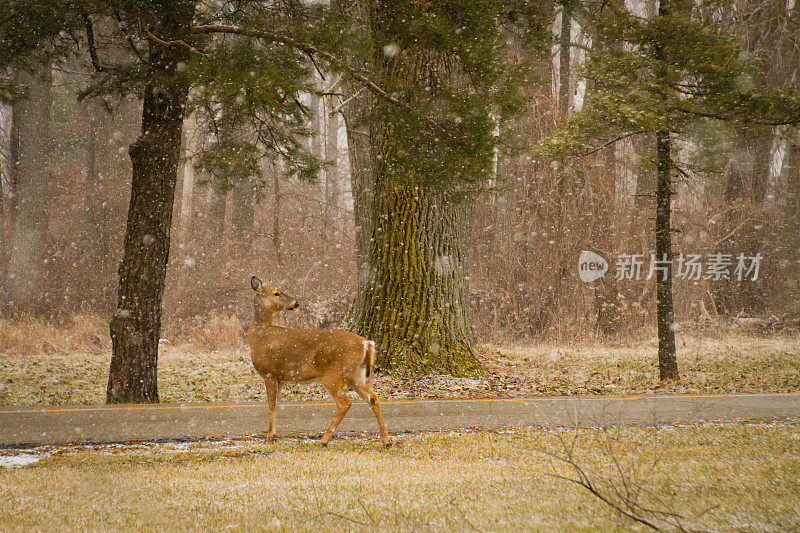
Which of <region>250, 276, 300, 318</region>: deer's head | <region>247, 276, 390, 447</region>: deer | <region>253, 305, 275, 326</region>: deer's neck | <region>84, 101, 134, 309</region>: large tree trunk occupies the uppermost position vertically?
<region>84, 101, 134, 309</region>: large tree trunk

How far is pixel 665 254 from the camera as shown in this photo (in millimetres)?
12602

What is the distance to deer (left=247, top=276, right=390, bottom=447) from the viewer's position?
6.98 m

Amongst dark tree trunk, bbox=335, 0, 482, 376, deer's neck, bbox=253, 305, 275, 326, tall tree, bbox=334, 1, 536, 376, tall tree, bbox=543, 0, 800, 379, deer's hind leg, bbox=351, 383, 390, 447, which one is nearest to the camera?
deer's hind leg, bbox=351, 383, 390, 447

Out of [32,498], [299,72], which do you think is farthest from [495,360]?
[32,498]

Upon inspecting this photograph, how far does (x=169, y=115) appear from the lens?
10.4 metres

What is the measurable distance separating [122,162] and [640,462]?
2099cm

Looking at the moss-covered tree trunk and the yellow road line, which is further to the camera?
the moss-covered tree trunk

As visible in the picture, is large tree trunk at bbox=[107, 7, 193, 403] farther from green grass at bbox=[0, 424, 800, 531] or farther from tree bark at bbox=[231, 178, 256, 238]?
tree bark at bbox=[231, 178, 256, 238]

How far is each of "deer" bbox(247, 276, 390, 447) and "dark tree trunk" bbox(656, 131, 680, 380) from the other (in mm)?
7390

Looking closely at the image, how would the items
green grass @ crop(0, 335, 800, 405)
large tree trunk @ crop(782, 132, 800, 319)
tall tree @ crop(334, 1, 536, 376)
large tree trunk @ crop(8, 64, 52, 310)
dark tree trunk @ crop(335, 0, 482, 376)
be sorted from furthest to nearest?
large tree trunk @ crop(782, 132, 800, 319), large tree trunk @ crop(8, 64, 52, 310), dark tree trunk @ crop(335, 0, 482, 376), green grass @ crop(0, 335, 800, 405), tall tree @ crop(334, 1, 536, 376)

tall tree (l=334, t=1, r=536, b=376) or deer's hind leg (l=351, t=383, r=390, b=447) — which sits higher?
tall tree (l=334, t=1, r=536, b=376)

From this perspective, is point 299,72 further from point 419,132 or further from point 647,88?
point 647,88

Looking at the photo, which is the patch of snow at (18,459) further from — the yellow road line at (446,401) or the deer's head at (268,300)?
the deer's head at (268,300)

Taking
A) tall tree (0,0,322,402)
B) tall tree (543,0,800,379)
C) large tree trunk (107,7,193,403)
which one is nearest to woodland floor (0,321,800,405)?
large tree trunk (107,7,193,403)
